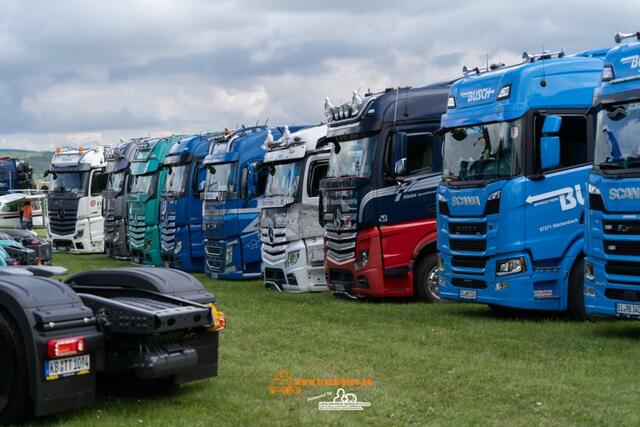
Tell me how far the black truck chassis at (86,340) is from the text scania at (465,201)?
609 centimetres

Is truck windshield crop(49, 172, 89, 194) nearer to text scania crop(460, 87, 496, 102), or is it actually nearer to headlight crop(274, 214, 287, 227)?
headlight crop(274, 214, 287, 227)

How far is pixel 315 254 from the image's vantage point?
62.2 ft

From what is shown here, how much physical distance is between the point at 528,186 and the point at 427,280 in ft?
12.4

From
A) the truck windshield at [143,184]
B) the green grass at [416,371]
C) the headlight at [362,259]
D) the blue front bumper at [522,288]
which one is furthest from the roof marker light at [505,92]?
the truck windshield at [143,184]

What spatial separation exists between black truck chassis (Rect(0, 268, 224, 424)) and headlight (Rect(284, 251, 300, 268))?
10479 mm

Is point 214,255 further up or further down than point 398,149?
further down

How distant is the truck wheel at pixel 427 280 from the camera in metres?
16.6

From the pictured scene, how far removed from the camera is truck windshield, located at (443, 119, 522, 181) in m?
13.5

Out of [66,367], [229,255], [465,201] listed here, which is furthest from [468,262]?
[229,255]

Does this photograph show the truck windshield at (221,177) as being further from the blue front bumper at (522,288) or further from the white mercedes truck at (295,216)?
the blue front bumper at (522,288)

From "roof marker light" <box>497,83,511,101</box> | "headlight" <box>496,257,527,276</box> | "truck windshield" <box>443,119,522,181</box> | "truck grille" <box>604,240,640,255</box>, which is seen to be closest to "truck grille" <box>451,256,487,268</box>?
"headlight" <box>496,257,527,276</box>

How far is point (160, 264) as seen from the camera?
2755cm

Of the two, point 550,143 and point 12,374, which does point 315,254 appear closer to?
point 550,143

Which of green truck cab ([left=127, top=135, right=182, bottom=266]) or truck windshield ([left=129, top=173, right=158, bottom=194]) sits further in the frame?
truck windshield ([left=129, top=173, right=158, bottom=194])
